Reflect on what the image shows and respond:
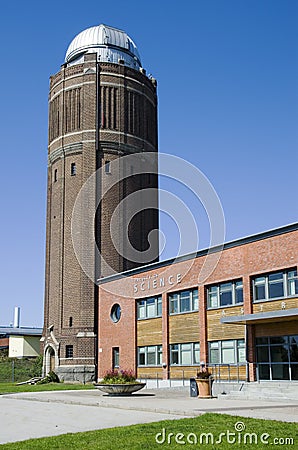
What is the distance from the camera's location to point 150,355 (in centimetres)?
3828

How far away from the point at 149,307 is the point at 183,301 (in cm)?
388

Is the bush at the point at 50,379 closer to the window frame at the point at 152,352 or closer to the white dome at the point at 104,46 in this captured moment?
the window frame at the point at 152,352

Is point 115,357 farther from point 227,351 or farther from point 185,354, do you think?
point 227,351

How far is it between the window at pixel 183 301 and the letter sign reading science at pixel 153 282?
0.76m

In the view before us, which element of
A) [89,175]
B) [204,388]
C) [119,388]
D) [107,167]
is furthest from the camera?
[107,167]

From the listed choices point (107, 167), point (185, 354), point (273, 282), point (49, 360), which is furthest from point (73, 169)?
point (273, 282)

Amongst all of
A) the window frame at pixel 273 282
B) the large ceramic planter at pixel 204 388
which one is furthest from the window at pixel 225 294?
the large ceramic planter at pixel 204 388

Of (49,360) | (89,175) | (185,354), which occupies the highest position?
(89,175)

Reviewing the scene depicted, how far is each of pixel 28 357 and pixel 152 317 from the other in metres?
37.5

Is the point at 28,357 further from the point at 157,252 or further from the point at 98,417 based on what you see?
the point at 98,417

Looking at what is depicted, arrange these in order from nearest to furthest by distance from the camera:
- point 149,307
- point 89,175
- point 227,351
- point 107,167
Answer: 1. point 227,351
2. point 149,307
3. point 89,175
4. point 107,167

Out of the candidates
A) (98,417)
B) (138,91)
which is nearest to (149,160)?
(138,91)

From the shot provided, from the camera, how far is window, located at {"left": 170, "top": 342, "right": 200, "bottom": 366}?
34.0 metres

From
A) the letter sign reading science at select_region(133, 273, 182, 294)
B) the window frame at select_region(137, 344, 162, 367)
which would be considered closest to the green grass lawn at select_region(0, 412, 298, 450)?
the letter sign reading science at select_region(133, 273, 182, 294)
